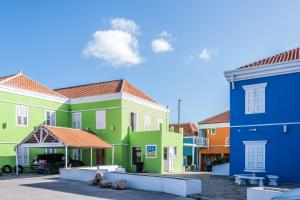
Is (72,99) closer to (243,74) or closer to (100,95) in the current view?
(100,95)

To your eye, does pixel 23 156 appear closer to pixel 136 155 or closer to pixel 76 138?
pixel 76 138

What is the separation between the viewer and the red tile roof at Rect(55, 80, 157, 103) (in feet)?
100

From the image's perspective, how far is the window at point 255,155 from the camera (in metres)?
20.4

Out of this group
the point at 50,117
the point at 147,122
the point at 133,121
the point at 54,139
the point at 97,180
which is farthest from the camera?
the point at 147,122

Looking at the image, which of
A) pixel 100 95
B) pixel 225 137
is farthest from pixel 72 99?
pixel 225 137

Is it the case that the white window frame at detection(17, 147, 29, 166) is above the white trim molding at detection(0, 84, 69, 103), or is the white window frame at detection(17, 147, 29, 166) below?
below

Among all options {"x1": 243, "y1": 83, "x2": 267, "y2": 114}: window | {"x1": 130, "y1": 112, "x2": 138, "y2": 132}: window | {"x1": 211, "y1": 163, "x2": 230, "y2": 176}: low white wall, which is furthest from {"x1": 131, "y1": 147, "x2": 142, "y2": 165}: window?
{"x1": 243, "y1": 83, "x2": 267, "y2": 114}: window

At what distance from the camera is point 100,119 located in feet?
97.4

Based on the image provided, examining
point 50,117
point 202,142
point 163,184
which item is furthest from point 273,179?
point 202,142

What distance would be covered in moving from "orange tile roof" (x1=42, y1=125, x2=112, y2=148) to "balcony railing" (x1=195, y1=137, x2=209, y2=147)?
14.9 m

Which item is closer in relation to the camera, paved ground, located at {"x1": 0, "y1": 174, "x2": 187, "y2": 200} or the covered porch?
paved ground, located at {"x1": 0, "y1": 174, "x2": 187, "y2": 200}

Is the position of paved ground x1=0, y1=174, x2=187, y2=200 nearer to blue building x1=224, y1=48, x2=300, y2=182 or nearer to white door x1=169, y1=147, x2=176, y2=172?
blue building x1=224, y1=48, x2=300, y2=182

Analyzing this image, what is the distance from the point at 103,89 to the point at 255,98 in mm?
14710

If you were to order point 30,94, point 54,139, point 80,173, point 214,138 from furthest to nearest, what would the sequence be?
1. point 214,138
2. point 30,94
3. point 54,139
4. point 80,173
